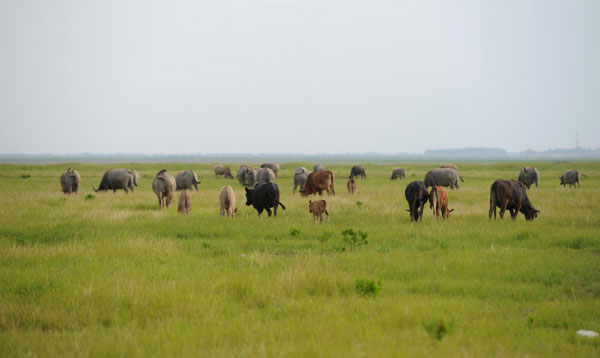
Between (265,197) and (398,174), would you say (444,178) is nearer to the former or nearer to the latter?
(398,174)

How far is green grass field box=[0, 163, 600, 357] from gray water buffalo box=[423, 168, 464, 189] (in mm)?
18731

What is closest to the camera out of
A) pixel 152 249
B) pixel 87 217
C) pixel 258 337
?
pixel 258 337

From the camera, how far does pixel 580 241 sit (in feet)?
37.1

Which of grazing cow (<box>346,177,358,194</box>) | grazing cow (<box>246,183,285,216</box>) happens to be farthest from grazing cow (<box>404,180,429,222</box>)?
grazing cow (<box>346,177,358,194</box>)

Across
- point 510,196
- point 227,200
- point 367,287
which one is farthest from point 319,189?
point 367,287

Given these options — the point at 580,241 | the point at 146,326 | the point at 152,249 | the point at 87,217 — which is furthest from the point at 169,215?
the point at 580,241

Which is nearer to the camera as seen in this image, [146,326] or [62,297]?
[146,326]

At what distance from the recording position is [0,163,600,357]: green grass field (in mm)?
5301

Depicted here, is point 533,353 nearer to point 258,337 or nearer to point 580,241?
point 258,337

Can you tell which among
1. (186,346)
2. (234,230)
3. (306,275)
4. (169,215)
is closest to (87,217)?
(169,215)

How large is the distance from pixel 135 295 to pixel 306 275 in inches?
115

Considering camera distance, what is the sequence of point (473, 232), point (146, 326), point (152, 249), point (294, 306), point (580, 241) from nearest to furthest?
point (146, 326) < point (294, 306) < point (152, 249) < point (580, 241) < point (473, 232)

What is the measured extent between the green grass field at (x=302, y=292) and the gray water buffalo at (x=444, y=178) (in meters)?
18.7

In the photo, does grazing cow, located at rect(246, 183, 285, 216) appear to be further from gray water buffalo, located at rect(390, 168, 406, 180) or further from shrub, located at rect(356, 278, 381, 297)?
gray water buffalo, located at rect(390, 168, 406, 180)
